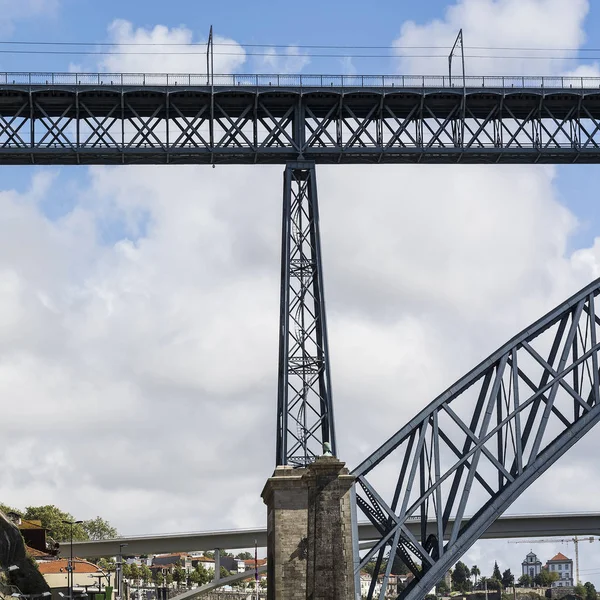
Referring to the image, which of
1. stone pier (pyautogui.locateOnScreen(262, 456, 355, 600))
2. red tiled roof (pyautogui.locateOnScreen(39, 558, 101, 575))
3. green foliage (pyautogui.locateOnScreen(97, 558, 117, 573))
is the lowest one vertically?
stone pier (pyautogui.locateOnScreen(262, 456, 355, 600))

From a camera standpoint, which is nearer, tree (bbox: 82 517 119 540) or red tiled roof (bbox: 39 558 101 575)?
red tiled roof (bbox: 39 558 101 575)

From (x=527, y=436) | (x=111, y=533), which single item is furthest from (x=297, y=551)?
(x=111, y=533)

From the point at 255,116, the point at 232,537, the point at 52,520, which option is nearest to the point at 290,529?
the point at 255,116

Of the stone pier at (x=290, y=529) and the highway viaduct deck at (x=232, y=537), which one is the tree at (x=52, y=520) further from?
the stone pier at (x=290, y=529)

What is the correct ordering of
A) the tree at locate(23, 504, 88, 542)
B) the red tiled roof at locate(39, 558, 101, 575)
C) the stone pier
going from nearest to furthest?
1. the stone pier
2. the red tiled roof at locate(39, 558, 101, 575)
3. the tree at locate(23, 504, 88, 542)

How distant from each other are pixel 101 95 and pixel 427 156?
13906 mm

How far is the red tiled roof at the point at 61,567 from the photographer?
336ft

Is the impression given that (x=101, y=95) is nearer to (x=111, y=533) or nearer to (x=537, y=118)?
(x=537, y=118)

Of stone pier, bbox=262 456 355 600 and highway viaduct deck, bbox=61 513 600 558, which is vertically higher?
highway viaduct deck, bbox=61 513 600 558

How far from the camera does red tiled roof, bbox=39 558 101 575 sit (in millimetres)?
102375

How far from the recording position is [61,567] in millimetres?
105438

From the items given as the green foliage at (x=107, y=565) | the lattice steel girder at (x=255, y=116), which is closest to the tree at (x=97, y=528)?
the green foliage at (x=107, y=565)

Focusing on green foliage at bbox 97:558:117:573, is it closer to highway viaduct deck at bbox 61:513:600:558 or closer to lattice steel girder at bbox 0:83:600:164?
highway viaduct deck at bbox 61:513:600:558

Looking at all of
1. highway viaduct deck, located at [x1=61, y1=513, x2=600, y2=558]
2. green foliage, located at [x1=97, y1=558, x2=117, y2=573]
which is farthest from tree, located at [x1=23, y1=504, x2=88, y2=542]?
highway viaduct deck, located at [x1=61, y1=513, x2=600, y2=558]
